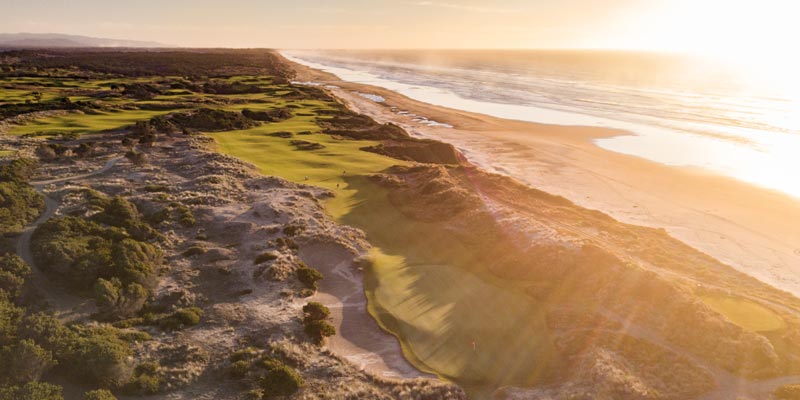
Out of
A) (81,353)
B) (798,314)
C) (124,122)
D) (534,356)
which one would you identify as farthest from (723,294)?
(124,122)

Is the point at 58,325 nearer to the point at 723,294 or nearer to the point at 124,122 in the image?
the point at 723,294

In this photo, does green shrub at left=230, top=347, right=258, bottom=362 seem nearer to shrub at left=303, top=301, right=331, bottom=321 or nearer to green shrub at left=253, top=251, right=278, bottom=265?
shrub at left=303, top=301, right=331, bottom=321

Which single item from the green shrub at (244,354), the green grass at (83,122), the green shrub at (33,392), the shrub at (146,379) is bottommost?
the green shrub at (244,354)

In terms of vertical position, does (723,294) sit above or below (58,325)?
below

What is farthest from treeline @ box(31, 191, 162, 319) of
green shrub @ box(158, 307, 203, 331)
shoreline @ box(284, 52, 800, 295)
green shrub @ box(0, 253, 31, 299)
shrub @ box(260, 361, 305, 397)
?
shoreline @ box(284, 52, 800, 295)

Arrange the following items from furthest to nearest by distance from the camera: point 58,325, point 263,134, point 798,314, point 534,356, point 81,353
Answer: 1. point 263,134
2. point 798,314
3. point 534,356
4. point 58,325
5. point 81,353

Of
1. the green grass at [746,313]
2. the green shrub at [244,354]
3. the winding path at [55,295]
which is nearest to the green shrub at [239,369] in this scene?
the green shrub at [244,354]

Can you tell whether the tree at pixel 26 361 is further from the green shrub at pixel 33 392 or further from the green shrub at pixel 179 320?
the green shrub at pixel 179 320
